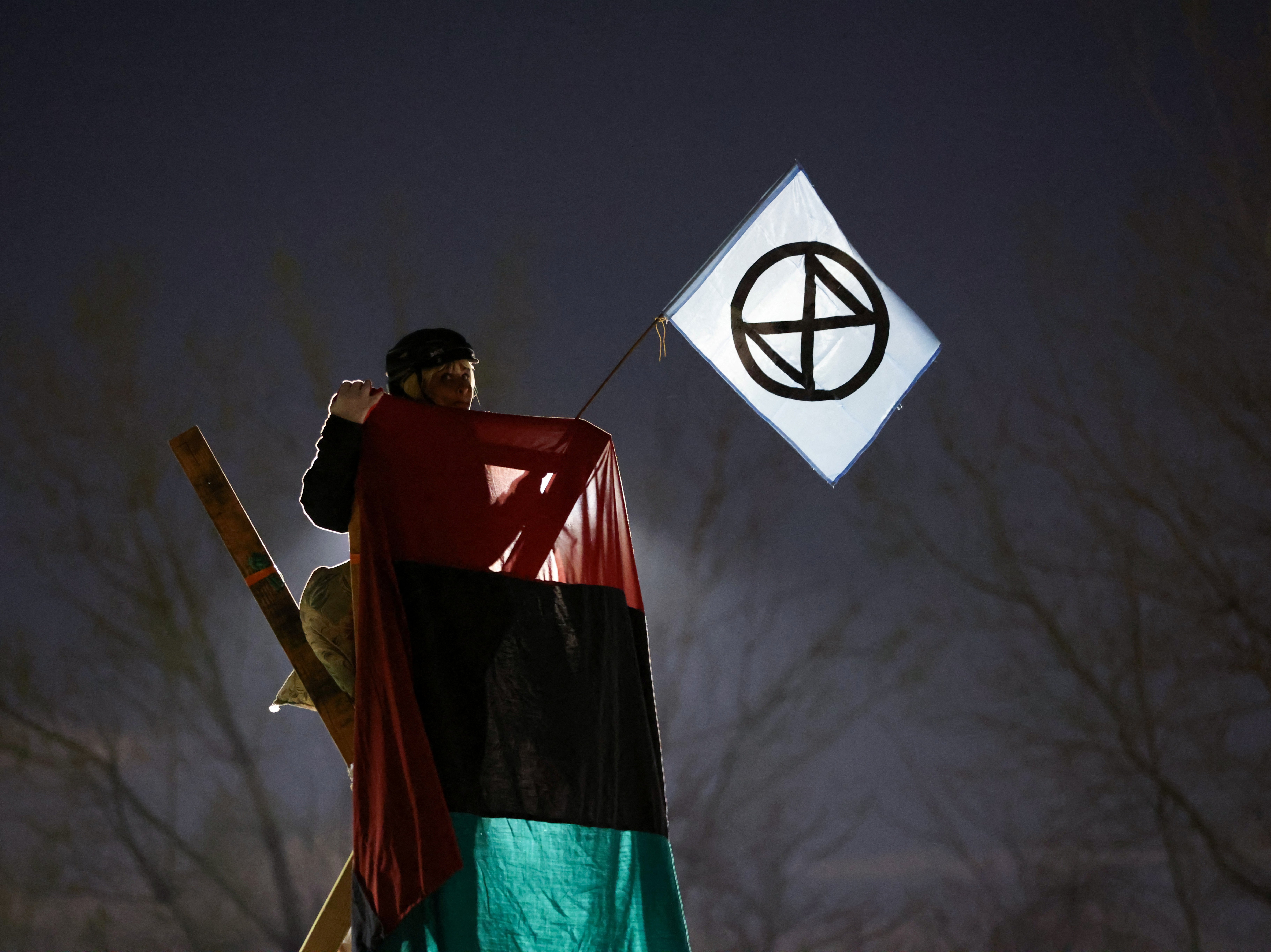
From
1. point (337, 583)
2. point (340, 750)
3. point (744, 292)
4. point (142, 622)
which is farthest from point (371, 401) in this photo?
point (142, 622)

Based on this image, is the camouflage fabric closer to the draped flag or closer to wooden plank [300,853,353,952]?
the draped flag

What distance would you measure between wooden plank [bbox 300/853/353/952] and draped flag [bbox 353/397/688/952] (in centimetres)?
27

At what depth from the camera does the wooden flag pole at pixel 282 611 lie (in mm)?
2041

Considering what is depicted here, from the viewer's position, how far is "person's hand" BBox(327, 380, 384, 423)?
6.50 feet

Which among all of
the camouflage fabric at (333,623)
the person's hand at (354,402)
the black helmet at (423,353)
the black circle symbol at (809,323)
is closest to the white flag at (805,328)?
the black circle symbol at (809,323)

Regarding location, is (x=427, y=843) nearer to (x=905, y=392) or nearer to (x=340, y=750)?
(x=340, y=750)

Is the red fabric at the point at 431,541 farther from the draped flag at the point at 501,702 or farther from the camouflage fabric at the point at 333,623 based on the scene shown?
the camouflage fabric at the point at 333,623

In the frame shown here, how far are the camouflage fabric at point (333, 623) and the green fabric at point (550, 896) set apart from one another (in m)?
0.37

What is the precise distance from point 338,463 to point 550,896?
28.9 inches

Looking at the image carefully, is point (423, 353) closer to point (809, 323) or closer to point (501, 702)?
point (501, 702)

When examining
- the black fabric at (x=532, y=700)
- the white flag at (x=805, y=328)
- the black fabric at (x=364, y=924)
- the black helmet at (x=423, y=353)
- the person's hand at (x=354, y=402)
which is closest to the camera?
the black fabric at (x=364, y=924)

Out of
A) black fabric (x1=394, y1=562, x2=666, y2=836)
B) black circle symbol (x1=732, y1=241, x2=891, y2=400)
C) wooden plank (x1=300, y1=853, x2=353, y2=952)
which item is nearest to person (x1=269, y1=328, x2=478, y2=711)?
black fabric (x1=394, y1=562, x2=666, y2=836)

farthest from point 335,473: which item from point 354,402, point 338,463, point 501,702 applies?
point 501,702

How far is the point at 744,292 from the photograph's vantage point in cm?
281
